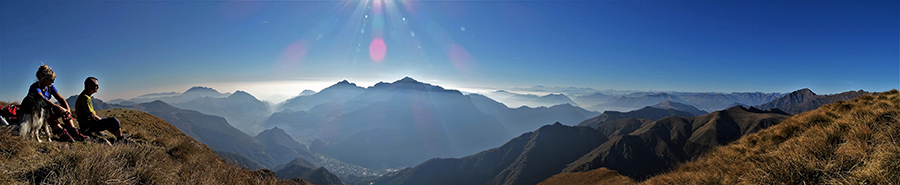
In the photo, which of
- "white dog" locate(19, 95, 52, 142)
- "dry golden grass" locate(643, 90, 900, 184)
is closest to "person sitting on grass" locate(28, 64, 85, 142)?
"white dog" locate(19, 95, 52, 142)

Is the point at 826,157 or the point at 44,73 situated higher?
the point at 44,73

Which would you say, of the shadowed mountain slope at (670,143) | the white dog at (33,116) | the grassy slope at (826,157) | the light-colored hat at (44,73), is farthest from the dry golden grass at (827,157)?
the shadowed mountain slope at (670,143)

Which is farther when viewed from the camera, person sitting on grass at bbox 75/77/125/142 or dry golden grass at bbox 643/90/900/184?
person sitting on grass at bbox 75/77/125/142

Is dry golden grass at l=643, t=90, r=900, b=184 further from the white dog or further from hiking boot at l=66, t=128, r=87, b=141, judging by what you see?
hiking boot at l=66, t=128, r=87, b=141

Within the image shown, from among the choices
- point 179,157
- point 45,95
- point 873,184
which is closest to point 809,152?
point 873,184

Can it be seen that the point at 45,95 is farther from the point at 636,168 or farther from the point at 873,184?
the point at 636,168

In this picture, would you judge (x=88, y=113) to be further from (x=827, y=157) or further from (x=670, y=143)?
(x=670, y=143)

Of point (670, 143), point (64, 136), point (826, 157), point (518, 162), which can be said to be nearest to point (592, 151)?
point (670, 143)
